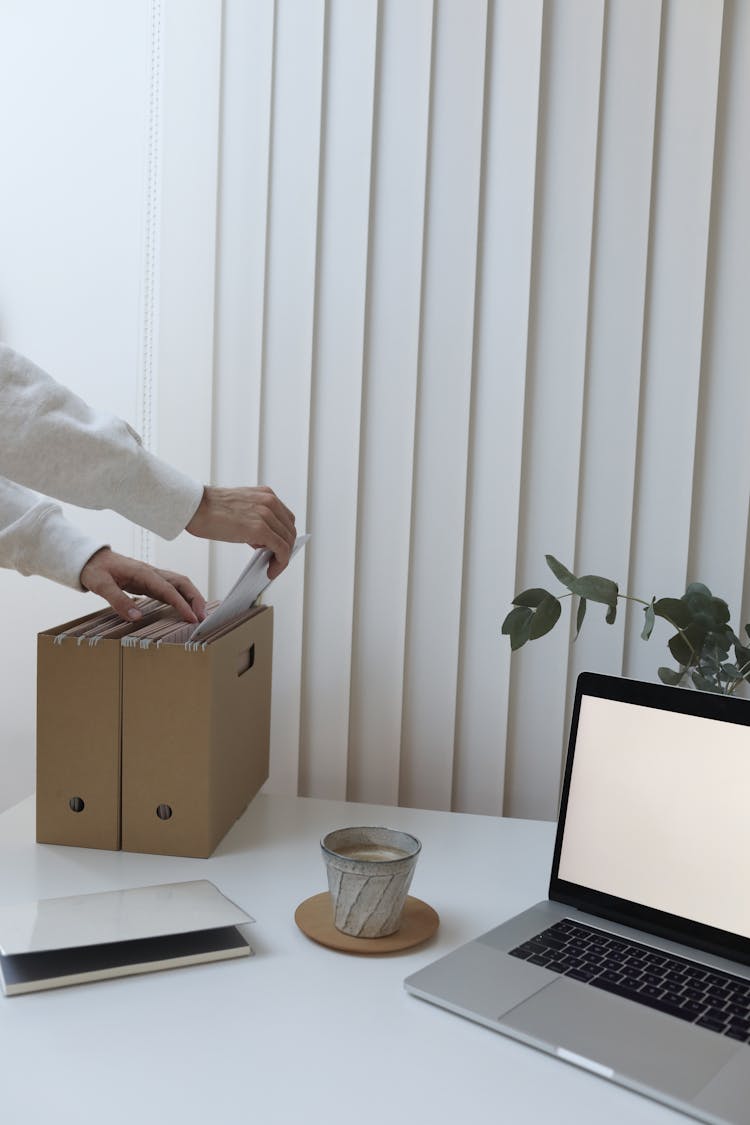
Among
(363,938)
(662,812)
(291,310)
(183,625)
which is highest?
(291,310)

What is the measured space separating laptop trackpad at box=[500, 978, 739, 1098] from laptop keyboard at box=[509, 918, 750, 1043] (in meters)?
0.02

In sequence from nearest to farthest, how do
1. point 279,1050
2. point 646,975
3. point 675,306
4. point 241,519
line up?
point 279,1050 → point 646,975 → point 241,519 → point 675,306

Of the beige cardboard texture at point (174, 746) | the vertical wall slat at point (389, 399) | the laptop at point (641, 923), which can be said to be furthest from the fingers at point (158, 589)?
the laptop at point (641, 923)

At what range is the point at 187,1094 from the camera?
2.10 ft

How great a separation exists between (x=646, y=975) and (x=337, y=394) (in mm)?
824

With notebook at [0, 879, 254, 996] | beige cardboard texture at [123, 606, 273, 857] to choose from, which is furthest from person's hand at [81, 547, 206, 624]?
notebook at [0, 879, 254, 996]

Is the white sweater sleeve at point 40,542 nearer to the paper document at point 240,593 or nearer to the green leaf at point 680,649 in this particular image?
the paper document at point 240,593

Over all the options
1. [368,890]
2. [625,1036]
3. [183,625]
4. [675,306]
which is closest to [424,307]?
[675,306]

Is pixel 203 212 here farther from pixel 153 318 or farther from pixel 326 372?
pixel 326 372

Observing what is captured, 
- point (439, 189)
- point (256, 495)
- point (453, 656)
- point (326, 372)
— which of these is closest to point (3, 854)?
point (256, 495)

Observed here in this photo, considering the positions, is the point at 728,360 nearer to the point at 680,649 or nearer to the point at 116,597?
the point at 680,649

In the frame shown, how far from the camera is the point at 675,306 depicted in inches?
50.1

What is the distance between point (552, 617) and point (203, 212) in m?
0.72

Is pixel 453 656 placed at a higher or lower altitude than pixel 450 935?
higher
